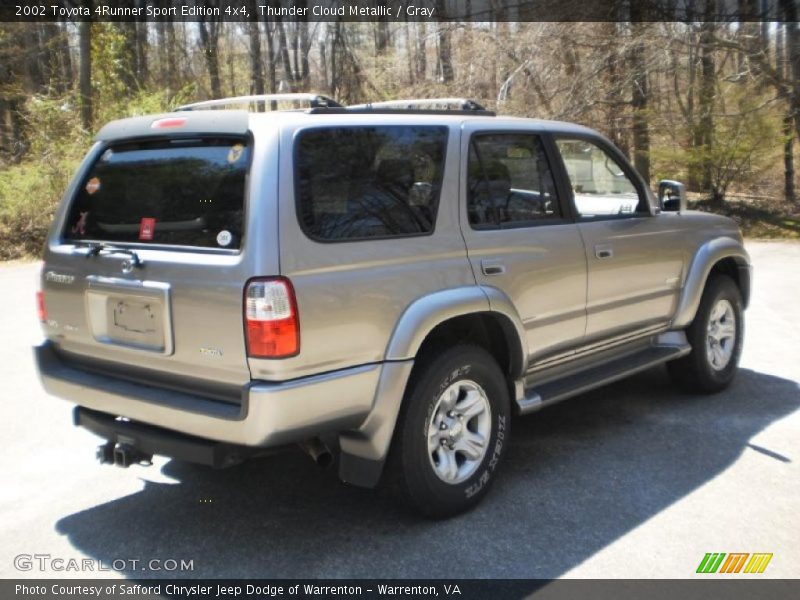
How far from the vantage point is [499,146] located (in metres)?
4.38

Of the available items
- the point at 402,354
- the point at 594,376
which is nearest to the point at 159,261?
the point at 402,354

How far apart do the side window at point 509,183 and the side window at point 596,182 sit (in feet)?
0.85

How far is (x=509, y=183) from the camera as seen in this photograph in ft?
14.4

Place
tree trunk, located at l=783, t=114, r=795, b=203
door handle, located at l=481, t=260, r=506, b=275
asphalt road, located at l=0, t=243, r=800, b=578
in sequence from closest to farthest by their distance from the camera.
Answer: asphalt road, located at l=0, t=243, r=800, b=578 < door handle, located at l=481, t=260, r=506, b=275 < tree trunk, located at l=783, t=114, r=795, b=203

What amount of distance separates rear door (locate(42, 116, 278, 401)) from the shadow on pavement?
77 cm

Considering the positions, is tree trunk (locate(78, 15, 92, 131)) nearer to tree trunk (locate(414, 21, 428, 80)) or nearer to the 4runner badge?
tree trunk (locate(414, 21, 428, 80))

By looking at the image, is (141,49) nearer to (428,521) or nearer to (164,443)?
(164,443)

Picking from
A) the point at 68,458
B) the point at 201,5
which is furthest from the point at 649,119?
the point at 201,5

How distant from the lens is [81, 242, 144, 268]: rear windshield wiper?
3543 mm

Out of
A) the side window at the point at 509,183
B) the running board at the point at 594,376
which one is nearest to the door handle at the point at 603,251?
the side window at the point at 509,183

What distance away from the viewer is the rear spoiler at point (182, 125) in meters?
3.46

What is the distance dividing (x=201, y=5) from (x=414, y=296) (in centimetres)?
3008

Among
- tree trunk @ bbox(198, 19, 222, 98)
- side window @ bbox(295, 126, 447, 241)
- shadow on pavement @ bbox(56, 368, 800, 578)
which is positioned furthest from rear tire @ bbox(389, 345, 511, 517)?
tree trunk @ bbox(198, 19, 222, 98)

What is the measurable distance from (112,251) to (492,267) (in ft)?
5.98
